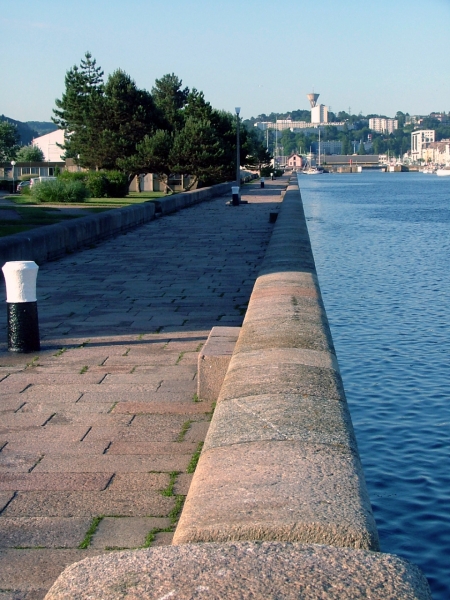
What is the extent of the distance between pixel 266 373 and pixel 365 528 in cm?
195

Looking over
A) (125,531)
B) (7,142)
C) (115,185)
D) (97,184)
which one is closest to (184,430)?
(125,531)

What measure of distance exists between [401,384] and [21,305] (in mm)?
4485

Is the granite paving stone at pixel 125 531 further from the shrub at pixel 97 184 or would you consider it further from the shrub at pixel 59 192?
the shrub at pixel 97 184

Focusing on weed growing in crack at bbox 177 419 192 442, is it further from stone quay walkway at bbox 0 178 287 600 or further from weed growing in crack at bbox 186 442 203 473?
weed growing in crack at bbox 186 442 203 473

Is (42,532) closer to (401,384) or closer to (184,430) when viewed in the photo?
(184,430)

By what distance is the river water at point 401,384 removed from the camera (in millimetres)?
5688

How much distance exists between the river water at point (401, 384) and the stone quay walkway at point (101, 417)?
62.7 inches

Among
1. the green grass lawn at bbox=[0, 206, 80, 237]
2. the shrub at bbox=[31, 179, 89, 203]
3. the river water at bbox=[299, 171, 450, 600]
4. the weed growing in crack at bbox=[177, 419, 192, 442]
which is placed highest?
the shrub at bbox=[31, 179, 89, 203]

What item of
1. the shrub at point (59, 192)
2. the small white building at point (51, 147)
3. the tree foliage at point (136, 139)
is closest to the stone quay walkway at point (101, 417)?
the shrub at point (59, 192)

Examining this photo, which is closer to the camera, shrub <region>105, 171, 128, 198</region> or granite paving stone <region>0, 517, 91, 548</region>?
granite paving stone <region>0, 517, 91, 548</region>

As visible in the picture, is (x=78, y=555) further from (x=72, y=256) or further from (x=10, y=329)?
(x=72, y=256)

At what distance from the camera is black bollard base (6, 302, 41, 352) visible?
6.58 meters

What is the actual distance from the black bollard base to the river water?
287cm

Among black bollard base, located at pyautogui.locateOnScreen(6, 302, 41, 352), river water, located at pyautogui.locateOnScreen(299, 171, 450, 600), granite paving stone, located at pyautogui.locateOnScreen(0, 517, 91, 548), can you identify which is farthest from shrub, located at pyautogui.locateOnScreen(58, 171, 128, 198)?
granite paving stone, located at pyautogui.locateOnScreen(0, 517, 91, 548)
